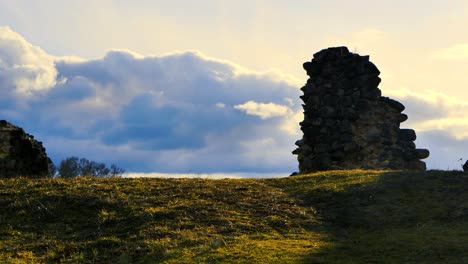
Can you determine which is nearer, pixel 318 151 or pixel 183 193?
pixel 183 193

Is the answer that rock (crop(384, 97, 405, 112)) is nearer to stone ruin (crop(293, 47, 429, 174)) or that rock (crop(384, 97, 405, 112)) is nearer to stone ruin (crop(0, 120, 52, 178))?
stone ruin (crop(293, 47, 429, 174))

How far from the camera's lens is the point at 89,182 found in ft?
74.5

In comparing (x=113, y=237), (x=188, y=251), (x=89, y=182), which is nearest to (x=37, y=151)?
(x=89, y=182)

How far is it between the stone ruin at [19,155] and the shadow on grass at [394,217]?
11.6 metres

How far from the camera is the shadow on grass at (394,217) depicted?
14.9 meters

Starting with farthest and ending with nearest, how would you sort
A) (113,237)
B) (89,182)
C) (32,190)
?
(89,182) < (32,190) < (113,237)

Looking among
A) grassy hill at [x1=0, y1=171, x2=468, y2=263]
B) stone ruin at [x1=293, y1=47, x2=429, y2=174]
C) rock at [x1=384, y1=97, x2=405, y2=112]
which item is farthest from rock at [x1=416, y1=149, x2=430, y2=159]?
grassy hill at [x1=0, y1=171, x2=468, y2=263]

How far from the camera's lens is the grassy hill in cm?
1509

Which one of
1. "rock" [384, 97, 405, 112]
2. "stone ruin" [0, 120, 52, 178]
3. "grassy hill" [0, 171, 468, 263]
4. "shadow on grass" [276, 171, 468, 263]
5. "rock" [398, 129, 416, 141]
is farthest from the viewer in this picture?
"rock" [384, 97, 405, 112]

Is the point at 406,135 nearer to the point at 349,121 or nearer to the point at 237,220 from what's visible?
the point at 349,121

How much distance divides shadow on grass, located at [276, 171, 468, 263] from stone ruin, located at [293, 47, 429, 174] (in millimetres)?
8577

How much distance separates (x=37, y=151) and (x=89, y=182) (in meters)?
6.07

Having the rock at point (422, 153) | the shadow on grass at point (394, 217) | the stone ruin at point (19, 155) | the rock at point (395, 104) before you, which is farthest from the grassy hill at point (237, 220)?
the rock at point (395, 104)

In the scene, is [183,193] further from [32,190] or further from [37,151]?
[37,151]
